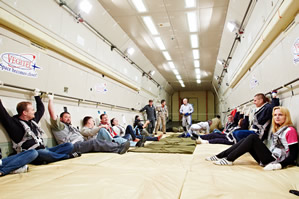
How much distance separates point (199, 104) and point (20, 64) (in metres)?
14.3

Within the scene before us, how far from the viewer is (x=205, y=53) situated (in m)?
7.53

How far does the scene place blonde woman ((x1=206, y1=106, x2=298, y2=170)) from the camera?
2.22 meters

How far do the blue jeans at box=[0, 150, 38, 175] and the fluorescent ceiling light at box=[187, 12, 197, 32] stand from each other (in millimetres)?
4521

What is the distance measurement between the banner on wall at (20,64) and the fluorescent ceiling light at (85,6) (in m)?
1.54

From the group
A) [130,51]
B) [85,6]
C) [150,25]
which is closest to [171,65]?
[130,51]

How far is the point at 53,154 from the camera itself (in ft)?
8.98

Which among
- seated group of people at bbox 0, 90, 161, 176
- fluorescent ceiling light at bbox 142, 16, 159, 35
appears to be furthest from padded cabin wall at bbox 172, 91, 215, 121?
seated group of people at bbox 0, 90, 161, 176

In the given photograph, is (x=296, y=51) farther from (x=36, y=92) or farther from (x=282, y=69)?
(x=36, y=92)

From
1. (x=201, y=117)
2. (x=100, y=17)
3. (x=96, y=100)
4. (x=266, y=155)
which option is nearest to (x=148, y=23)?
(x=100, y=17)

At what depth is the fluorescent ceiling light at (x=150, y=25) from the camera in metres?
5.05

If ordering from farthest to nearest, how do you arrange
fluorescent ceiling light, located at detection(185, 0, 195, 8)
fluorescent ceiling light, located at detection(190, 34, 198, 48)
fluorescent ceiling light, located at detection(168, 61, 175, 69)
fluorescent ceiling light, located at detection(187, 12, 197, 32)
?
fluorescent ceiling light, located at detection(168, 61, 175, 69) → fluorescent ceiling light, located at detection(190, 34, 198, 48) → fluorescent ceiling light, located at detection(187, 12, 197, 32) → fluorescent ceiling light, located at detection(185, 0, 195, 8)

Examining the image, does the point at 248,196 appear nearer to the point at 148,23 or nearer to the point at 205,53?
the point at 148,23

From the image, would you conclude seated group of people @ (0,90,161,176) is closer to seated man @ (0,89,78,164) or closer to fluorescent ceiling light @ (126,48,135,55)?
seated man @ (0,89,78,164)

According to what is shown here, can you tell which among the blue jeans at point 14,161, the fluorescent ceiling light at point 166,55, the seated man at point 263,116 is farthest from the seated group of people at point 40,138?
the fluorescent ceiling light at point 166,55
